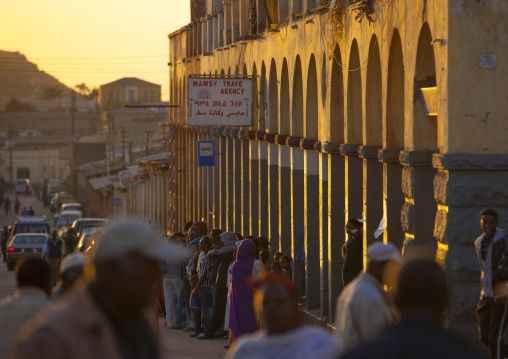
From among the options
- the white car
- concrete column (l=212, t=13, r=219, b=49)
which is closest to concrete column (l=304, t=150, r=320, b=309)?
concrete column (l=212, t=13, r=219, b=49)

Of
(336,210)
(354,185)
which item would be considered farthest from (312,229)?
(354,185)

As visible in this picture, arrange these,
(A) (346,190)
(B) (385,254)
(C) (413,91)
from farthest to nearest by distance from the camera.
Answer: (A) (346,190) → (C) (413,91) → (B) (385,254)

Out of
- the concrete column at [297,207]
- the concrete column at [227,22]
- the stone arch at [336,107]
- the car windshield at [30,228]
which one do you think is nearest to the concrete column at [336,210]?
the stone arch at [336,107]

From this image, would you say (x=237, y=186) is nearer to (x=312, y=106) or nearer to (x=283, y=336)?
(x=312, y=106)

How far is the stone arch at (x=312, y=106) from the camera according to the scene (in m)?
21.3

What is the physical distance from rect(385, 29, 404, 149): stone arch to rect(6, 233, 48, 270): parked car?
89.1ft

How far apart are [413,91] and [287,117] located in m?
10.8

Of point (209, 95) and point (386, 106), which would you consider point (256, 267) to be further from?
point (209, 95)

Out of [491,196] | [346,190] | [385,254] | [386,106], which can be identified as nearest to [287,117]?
[346,190]

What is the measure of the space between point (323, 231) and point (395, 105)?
15.0 feet

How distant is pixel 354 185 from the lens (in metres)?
Answer: 17.7

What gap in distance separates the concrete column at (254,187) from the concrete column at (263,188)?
96cm

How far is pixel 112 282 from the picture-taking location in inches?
→ 184

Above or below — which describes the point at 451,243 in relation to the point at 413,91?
below
